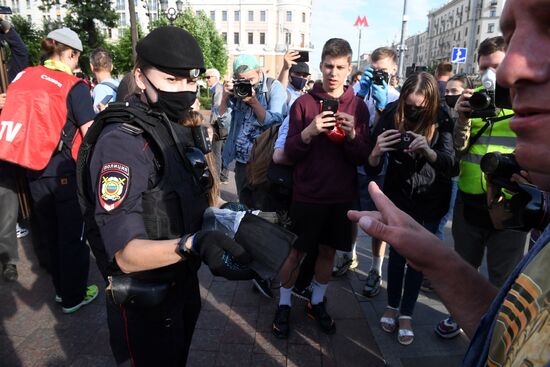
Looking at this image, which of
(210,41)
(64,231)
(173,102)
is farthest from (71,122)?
(210,41)

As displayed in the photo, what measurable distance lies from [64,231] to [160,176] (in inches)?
80.2

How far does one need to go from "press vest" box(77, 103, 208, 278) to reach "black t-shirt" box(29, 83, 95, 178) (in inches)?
64.3

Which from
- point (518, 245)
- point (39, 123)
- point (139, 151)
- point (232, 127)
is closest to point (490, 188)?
point (518, 245)

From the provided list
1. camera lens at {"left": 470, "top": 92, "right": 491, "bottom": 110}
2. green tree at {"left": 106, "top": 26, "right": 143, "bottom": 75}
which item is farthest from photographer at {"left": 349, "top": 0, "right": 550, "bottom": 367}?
green tree at {"left": 106, "top": 26, "right": 143, "bottom": 75}

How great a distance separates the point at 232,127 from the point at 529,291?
3.57 m

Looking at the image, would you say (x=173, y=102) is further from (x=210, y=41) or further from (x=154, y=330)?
(x=210, y=41)

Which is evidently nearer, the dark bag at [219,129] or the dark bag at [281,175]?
the dark bag at [281,175]

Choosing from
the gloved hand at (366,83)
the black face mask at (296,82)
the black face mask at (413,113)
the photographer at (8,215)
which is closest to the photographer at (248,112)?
the gloved hand at (366,83)

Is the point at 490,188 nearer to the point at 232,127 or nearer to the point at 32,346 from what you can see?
the point at 232,127

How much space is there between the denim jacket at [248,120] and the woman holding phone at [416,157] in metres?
1.29

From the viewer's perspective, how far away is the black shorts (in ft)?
9.61

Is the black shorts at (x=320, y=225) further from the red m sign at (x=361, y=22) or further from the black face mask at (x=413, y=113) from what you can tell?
the red m sign at (x=361, y=22)

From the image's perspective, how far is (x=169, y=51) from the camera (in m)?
1.63

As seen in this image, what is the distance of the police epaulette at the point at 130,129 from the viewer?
145 cm
